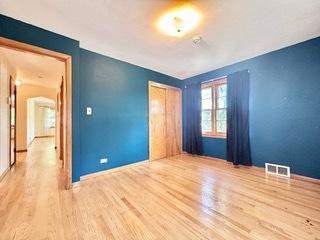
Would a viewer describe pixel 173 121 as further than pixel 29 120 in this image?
No

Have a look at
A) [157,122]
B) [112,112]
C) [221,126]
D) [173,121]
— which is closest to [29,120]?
[112,112]

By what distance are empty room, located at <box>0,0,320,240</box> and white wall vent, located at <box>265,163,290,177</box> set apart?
2cm

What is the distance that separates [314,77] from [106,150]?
4176 millimetres

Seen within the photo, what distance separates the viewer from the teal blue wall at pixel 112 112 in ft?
10.4

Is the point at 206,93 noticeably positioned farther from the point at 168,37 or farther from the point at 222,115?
the point at 168,37

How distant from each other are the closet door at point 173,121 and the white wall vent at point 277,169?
2.50 m

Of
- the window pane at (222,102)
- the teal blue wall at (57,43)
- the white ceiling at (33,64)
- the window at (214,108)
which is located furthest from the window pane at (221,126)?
the white ceiling at (33,64)

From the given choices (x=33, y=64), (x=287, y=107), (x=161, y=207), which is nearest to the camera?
(x=161, y=207)

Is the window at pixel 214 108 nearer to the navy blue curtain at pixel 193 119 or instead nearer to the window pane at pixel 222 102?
the window pane at pixel 222 102

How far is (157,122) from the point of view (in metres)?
4.65

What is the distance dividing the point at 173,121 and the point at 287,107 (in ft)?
9.48

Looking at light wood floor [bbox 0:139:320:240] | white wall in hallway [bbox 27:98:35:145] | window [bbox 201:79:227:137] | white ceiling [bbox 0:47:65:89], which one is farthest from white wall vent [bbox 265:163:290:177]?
white wall in hallway [bbox 27:98:35:145]

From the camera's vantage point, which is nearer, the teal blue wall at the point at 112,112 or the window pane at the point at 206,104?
the teal blue wall at the point at 112,112

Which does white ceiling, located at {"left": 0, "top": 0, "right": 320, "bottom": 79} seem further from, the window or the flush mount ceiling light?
the window
